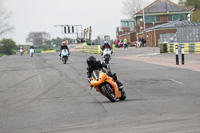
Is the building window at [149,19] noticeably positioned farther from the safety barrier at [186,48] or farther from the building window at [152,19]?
the safety barrier at [186,48]

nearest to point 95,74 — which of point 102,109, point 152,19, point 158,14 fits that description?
point 102,109

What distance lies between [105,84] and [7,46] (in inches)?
5231

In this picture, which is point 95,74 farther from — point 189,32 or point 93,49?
point 93,49

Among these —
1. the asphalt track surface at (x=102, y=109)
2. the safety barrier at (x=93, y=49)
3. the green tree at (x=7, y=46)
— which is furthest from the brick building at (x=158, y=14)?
the asphalt track surface at (x=102, y=109)

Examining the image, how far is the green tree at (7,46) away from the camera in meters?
137

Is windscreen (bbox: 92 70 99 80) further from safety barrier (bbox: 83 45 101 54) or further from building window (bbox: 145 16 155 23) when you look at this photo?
building window (bbox: 145 16 155 23)

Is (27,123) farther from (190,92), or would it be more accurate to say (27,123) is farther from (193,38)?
(193,38)

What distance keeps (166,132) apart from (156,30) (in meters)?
61.2

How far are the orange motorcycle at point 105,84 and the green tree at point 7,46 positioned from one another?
127 metres

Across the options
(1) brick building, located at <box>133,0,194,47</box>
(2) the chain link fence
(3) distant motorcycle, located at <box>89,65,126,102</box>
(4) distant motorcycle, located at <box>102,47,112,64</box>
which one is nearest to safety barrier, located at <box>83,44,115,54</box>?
(2) the chain link fence

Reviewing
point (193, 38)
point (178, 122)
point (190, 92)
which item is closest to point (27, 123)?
point (178, 122)

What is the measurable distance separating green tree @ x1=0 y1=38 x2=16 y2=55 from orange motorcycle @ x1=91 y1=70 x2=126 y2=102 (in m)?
127

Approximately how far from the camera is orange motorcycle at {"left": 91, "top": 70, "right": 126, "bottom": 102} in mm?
10984

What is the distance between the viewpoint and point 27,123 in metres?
8.52
